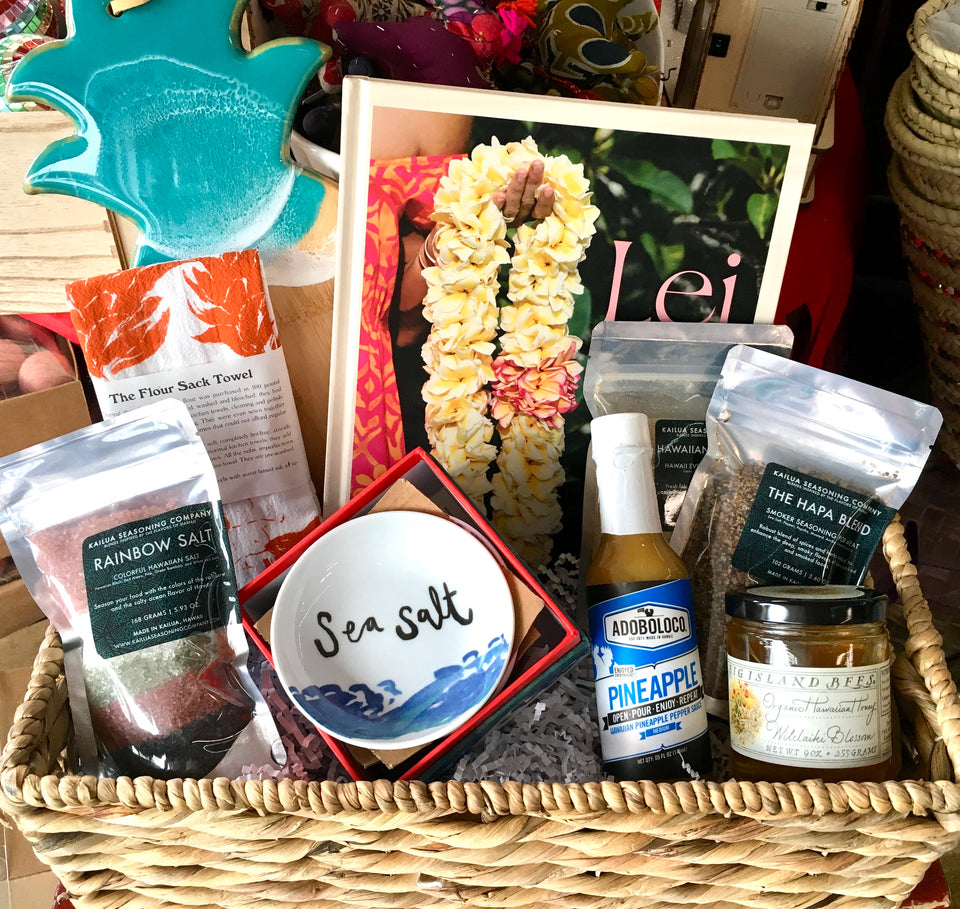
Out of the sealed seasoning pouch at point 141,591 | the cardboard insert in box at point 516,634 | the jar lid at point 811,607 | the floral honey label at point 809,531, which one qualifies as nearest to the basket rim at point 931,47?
the floral honey label at point 809,531

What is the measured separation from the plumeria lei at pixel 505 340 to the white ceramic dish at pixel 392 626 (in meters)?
0.17

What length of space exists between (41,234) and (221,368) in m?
0.23

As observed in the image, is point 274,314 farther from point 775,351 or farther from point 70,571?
point 775,351

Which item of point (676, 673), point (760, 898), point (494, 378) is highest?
point (494, 378)

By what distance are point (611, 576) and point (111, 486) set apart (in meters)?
0.39

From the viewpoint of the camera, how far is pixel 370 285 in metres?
0.72

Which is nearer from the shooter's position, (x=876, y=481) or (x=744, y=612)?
(x=744, y=612)

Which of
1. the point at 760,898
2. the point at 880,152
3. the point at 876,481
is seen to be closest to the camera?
the point at 760,898

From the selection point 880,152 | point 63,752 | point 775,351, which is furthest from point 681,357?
point 880,152

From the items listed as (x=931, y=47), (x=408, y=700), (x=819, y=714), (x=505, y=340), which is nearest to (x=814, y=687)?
(x=819, y=714)

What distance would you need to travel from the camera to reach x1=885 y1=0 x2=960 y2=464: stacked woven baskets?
2.81 feet

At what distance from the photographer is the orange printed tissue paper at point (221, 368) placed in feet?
2.29

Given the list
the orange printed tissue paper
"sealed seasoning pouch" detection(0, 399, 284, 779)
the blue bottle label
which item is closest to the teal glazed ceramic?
the orange printed tissue paper

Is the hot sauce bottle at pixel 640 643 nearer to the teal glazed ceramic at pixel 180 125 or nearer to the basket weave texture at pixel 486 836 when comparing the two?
the basket weave texture at pixel 486 836
